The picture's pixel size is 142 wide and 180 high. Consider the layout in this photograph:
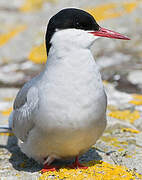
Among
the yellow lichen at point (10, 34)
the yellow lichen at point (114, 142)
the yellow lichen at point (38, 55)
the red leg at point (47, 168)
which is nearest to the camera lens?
the red leg at point (47, 168)

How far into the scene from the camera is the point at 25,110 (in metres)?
3.61

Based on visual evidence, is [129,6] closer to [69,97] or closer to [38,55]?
[38,55]

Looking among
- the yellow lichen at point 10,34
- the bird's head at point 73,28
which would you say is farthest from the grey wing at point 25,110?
the yellow lichen at point 10,34

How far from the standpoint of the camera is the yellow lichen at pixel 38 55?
7.54 meters

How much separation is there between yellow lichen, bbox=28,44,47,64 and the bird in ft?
13.8

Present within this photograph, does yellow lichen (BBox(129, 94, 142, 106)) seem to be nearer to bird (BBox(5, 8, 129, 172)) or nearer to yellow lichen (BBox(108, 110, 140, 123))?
yellow lichen (BBox(108, 110, 140, 123))

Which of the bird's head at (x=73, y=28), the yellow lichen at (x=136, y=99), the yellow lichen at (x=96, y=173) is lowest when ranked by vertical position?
the yellow lichen at (x=136, y=99)

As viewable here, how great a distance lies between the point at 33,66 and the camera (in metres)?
7.32

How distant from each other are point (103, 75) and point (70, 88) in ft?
11.6

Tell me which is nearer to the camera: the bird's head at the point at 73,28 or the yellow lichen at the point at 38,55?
the bird's head at the point at 73,28

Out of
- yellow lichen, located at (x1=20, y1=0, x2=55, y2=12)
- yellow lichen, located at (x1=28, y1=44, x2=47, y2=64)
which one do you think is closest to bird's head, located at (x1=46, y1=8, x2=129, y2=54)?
yellow lichen, located at (x1=28, y1=44, x2=47, y2=64)

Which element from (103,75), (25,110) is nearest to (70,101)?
(25,110)

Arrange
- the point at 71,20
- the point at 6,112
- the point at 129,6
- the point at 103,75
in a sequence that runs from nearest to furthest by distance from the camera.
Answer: the point at 71,20
the point at 6,112
the point at 103,75
the point at 129,6

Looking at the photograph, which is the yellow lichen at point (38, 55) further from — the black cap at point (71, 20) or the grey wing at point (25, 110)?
the black cap at point (71, 20)
